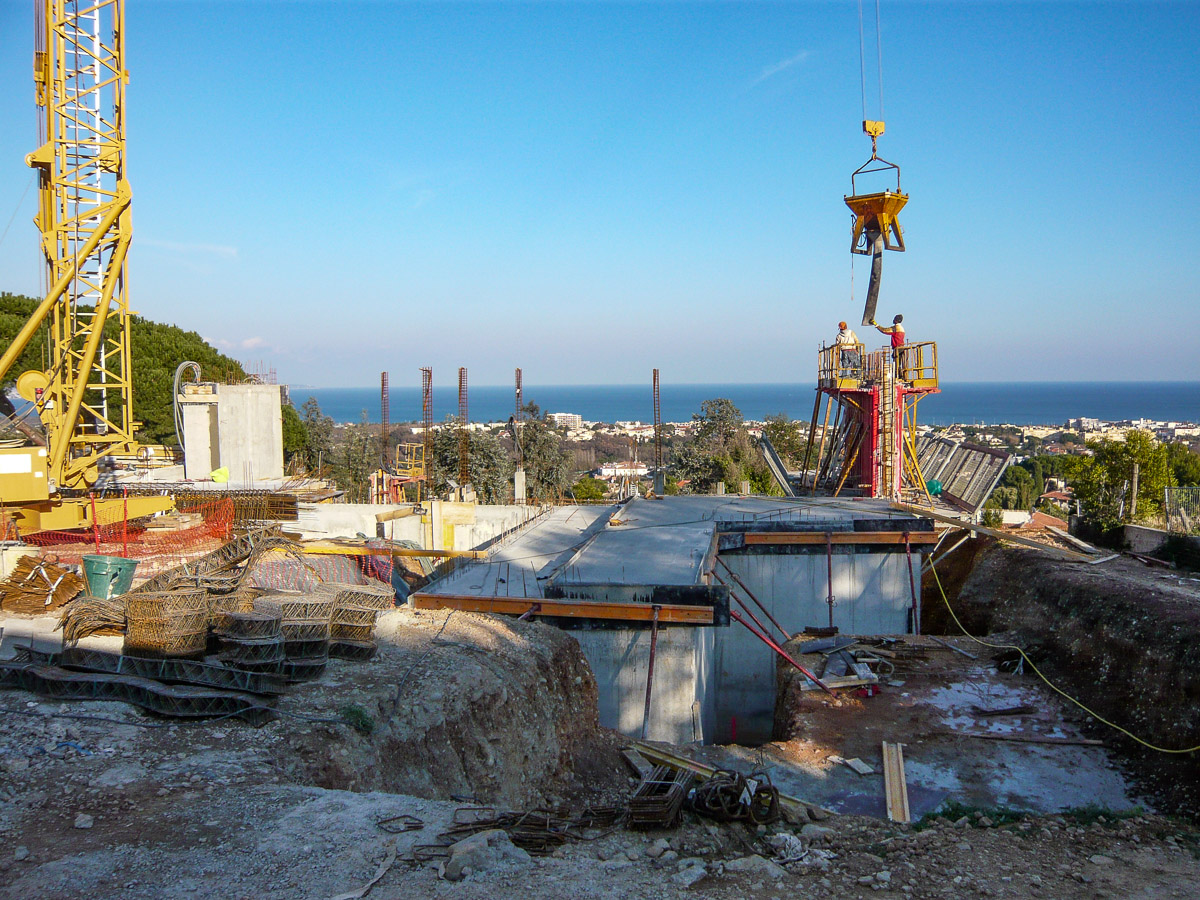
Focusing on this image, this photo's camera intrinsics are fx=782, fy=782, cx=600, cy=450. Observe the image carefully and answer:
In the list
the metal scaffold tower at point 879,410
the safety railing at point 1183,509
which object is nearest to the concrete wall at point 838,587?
the metal scaffold tower at point 879,410

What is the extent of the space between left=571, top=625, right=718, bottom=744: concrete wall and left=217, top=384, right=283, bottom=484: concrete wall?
19676 mm

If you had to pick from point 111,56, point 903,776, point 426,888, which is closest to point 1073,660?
point 903,776

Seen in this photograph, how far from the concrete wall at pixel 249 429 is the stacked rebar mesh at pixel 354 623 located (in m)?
18.9

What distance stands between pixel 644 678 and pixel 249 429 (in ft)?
70.0

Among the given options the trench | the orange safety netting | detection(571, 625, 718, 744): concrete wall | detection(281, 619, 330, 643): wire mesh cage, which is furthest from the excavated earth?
the orange safety netting

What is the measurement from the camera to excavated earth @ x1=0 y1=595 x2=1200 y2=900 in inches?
216

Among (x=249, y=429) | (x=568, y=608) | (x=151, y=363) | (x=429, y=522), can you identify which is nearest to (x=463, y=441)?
(x=249, y=429)

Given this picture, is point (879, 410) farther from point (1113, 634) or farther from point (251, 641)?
point (251, 641)

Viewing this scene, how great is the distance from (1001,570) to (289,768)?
15.4 metres

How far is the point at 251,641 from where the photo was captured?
30.5 ft

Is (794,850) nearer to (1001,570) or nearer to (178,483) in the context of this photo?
(1001,570)

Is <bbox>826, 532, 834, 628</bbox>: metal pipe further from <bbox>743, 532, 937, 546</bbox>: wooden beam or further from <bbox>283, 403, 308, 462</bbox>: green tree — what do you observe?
<bbox>283, 403, 308, 462</bbox>: green tree

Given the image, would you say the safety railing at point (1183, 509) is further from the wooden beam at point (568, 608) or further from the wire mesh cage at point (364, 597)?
the wire mesh cage at point (364, 597)

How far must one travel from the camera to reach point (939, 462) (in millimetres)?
24266
